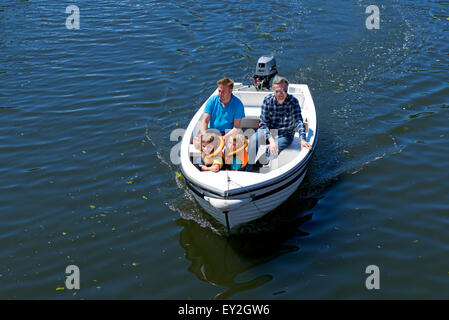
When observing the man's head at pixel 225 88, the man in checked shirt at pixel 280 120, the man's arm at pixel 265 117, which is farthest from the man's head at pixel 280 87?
the man's head at pixel 225 88

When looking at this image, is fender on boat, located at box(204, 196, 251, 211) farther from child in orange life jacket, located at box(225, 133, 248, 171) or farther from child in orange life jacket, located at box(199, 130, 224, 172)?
child in orange life jacket, located at box(225, 133, 248, 171)

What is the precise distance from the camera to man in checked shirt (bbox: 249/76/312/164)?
7664 mm

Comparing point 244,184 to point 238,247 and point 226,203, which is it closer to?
point 226,203

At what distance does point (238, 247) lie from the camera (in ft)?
22.9

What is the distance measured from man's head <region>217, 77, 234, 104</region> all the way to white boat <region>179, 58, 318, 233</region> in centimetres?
90

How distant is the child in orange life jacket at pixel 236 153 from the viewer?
7.12 metres

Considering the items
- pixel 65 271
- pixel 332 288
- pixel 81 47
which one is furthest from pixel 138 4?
pixel 332 288

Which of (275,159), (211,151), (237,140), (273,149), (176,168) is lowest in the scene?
(176,168)

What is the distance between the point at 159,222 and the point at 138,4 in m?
12.1

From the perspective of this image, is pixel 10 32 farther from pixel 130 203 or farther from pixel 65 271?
pixel 65 271

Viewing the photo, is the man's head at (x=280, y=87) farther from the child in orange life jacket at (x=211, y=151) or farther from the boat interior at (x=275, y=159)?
the child in orange life jacket at (x=211, y=151)

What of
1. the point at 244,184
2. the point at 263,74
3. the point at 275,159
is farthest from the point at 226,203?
the point at 263,74

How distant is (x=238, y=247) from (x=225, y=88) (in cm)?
259

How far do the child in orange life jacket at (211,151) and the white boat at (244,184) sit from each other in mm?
194
